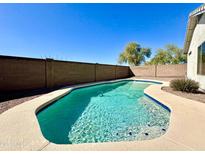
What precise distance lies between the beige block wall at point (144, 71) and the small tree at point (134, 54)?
30.3 feet

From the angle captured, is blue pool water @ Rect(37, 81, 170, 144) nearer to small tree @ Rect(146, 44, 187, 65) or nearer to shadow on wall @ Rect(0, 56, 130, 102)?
shadow on wall @ Rect(0, 56, 130, 102)

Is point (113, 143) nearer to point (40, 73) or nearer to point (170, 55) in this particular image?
point (40, 73)

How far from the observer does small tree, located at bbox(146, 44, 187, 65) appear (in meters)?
27.5

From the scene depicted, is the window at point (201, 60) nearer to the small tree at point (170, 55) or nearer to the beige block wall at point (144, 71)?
the beige block wall at point (144, 71)

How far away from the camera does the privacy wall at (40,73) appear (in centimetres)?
638

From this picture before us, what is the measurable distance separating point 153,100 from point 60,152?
476 cm

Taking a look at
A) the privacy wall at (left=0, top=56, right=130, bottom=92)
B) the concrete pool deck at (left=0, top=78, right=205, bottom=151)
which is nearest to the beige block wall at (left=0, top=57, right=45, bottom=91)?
the privacy wall at (left=0, top=56, right=130, bottom=92)

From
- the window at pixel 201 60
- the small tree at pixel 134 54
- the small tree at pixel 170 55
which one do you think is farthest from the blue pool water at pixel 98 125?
the small tree at pixel 170 55

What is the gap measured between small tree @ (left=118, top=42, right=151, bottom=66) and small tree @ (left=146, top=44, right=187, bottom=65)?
2748 millimetres

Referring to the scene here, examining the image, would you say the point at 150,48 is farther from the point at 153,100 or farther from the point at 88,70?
the point at 153,100

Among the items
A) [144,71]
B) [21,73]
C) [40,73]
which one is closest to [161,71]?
[144,71]

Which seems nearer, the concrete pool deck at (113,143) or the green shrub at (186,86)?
the concrete pool deck at (113,143)

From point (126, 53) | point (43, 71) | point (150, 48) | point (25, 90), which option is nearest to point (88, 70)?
point (43, 71)

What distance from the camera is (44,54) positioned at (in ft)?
59.3
